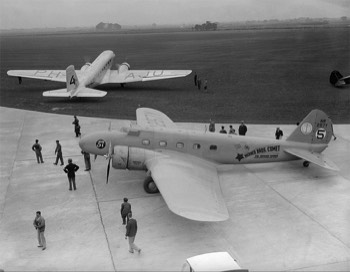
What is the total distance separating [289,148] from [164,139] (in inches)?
278

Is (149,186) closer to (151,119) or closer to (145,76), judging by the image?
(151,119)

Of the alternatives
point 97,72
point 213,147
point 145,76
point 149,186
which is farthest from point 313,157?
point 97,72

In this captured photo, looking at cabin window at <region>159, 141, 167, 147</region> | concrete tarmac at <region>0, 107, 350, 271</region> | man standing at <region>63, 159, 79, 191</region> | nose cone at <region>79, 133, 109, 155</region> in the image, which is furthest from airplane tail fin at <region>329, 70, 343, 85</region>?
man standing at <region>63, 159, 79, 191</region>

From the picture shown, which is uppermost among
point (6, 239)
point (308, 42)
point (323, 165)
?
point (308, 42)

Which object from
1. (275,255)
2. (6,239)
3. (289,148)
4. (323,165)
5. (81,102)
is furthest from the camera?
(81,102)

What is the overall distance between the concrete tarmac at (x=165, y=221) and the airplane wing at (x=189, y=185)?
132 centimetres

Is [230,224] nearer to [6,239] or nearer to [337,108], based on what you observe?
[6,239]

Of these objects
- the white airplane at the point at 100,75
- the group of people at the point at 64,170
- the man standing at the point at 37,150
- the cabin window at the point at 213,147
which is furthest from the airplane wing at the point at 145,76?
the cabin window at the point at 213,147

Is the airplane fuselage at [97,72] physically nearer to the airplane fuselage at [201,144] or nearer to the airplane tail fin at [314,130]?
the airplane fuselage at [201,144]

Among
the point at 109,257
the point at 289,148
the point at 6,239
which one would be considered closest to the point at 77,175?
the point at 6,239

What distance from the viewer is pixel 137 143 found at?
20.5m

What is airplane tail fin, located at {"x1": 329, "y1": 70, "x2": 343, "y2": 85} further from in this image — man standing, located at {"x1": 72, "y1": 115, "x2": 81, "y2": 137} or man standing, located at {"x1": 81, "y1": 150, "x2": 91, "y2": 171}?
man standing, located at {"x1": 81, "y1": 150, "x2": 91, "y2": 171}

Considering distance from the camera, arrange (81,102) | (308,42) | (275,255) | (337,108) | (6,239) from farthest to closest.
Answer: (308,42), (81,102), (337,108), (6,239), (275,255)

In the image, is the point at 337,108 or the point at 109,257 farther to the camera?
Result: the point at 337,108
